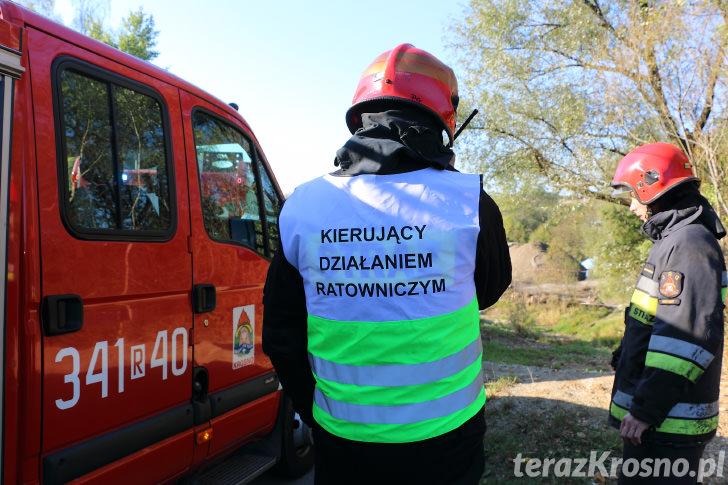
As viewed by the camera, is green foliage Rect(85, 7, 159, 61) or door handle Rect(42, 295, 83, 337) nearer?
door handle Rect(42, 295, 83, 337)

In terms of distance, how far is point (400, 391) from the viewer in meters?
1.51

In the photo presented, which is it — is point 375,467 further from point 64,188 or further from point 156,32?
point 156,32

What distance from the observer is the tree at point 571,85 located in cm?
850

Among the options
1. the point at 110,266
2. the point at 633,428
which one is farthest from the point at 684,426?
the point at 110,266

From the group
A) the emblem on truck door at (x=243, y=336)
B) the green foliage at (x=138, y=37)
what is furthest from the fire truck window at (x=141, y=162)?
the green foliage at (x=138, y=37)

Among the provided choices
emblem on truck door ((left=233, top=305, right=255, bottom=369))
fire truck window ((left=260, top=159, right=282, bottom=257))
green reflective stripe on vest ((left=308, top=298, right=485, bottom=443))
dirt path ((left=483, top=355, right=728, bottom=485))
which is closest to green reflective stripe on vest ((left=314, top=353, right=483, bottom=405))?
green reflective stripe on vest ((left=308, top=298, right=485, bottom=443))

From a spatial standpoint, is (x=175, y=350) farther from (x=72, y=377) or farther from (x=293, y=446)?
(x=293, y=446)

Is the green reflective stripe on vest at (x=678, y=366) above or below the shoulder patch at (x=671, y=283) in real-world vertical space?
below

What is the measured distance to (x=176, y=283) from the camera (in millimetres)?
2713

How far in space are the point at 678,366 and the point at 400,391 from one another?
50.3 inches

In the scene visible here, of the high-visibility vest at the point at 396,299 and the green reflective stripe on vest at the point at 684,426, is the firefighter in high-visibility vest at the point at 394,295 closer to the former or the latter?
the high-visibility vest at the point at 396,299

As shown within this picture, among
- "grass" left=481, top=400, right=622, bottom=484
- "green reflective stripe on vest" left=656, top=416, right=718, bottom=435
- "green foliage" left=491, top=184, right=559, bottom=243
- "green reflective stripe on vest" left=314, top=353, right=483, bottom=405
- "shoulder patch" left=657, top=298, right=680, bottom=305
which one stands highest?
"green foliage" left=491, top=184, right=559, bottom=243

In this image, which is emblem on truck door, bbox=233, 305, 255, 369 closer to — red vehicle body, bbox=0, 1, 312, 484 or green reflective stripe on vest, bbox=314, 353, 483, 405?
red vehicle body, bbox=0, 1, 312, 484

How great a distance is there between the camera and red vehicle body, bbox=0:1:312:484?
2.01 metres
